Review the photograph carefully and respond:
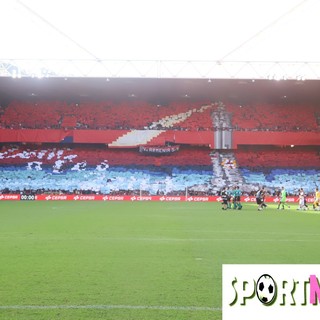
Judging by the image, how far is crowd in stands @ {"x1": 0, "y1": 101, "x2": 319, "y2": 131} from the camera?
208ft

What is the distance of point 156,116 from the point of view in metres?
65.4

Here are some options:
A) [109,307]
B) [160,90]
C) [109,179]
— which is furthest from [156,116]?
[109,307]

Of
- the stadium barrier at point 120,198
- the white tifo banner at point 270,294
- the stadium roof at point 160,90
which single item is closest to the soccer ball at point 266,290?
the white tifo banner at point 270,294

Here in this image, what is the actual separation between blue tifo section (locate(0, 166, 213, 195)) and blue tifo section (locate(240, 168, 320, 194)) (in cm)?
Answer: 464

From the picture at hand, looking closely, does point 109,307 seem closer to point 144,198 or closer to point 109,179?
point 144,198

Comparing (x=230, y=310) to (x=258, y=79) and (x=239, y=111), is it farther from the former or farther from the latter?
(x=239, y=111)

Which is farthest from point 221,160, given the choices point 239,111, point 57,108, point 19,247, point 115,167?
point 19,247

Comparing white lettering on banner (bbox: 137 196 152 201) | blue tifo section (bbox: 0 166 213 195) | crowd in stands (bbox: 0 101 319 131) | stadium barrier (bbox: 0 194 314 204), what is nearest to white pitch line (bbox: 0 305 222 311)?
stadium barrier (bbox: 0 194 314 204)

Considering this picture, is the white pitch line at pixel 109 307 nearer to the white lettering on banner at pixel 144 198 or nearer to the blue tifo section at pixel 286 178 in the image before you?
the white lettering on banner at pixel 144 198

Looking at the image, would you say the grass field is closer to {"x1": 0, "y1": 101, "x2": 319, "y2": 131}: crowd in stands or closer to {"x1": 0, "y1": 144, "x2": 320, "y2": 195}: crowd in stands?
{"x1": 0, "y1": 144, "x2": 320, "y2": 195}: crowd in stands

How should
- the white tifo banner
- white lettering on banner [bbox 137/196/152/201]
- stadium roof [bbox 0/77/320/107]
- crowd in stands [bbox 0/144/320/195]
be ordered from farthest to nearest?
stadium roof [bbox 0/77/320/107], crowd in stands [bbox 0/144/320/195], white lettering on banner [bbox 137/196/152/201], the white tifo banner

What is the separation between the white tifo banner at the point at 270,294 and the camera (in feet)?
18.4

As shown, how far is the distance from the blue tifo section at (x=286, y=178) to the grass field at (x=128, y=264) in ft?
116

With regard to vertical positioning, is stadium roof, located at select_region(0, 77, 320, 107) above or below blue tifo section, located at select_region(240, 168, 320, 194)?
above
